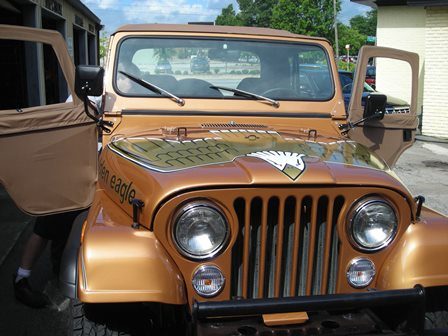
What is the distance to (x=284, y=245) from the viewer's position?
2312mm

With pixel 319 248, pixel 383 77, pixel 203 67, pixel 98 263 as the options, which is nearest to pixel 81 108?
pixel 203 67

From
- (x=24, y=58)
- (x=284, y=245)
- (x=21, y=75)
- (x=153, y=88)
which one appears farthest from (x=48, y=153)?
(x=21, y=75)

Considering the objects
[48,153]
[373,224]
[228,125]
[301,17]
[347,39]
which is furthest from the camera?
[347,39]

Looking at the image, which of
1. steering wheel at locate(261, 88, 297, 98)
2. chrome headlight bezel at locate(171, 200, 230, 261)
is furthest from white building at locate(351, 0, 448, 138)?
chrome headlight bezel at locate(171, 200, 230, 261)

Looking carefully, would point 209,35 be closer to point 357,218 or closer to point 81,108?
point 81,108

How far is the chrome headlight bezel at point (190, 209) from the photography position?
2.18 metres

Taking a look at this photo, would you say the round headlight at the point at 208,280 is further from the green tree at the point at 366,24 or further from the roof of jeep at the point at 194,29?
the green tree at the point at 366,24

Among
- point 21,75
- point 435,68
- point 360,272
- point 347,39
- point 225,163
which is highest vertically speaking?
point 347,39

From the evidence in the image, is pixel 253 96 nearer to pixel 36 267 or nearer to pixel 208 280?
pixel 208 280

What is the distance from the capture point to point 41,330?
347cm

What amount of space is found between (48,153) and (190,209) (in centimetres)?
139

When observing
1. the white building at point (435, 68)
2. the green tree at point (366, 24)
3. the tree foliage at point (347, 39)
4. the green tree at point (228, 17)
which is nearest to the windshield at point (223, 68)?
the white building at point (435, 68)

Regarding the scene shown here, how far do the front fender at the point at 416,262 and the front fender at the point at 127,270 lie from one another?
0.94 metres

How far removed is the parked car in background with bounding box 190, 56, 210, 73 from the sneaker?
1.93 m
